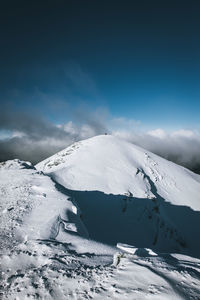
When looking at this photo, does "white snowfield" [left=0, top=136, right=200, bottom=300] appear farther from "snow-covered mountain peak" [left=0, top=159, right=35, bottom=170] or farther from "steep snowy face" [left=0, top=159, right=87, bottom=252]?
"snow-covered mountain peak" [left=0, top=159, right=35, bottom=170]

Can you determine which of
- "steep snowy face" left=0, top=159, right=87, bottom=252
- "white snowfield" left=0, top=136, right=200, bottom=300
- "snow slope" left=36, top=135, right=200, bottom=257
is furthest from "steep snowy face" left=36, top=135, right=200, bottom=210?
"steep snowy face" left=0, top=159, right=87, bottom=252

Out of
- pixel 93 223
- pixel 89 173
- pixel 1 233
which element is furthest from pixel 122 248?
pixel 89 173

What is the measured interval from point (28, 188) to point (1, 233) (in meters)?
6.23

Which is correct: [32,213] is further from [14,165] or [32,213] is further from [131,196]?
[131,196]

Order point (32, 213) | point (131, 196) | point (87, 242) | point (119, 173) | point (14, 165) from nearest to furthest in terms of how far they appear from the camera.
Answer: point (87, 242) < point (32, 213) < point (14, 165) < point (131, 196) < point (119, 173)

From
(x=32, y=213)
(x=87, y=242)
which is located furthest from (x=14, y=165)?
(x=87, y=242)

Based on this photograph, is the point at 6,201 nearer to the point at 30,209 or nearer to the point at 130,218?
the point at 30,209

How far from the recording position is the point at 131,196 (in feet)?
97.2

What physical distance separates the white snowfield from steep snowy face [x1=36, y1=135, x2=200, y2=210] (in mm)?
370

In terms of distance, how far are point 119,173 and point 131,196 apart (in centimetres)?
688

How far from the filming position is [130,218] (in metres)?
25.9

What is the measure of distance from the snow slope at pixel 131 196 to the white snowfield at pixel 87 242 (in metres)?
0.21

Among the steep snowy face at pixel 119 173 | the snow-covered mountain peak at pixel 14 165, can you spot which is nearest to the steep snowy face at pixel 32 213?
the snow-covered mountain peak at pixel 14 165

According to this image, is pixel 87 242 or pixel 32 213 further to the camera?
pixel 32 213
